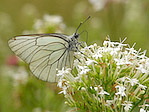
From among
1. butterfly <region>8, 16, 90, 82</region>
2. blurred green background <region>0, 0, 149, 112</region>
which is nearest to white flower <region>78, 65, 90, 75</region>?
butterfly <region>8, 16, 90, 82</region>

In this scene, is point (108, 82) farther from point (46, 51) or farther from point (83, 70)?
point (46, 51)

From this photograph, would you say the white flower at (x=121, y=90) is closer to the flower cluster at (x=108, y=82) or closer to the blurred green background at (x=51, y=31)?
the flower cluster at (x=108, y=82)

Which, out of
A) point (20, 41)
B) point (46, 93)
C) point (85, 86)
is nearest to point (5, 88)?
point (46, 93)

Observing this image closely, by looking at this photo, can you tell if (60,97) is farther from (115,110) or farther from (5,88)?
(115,110)

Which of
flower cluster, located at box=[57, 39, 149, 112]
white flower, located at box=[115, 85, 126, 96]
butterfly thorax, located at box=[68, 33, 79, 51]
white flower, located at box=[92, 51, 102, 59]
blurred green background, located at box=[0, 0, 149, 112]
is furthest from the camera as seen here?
blurred green background, located at box=[0, 0, 149, 112]

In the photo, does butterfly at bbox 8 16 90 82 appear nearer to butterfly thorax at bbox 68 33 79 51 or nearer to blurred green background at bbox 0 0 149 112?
butterfly thorax at bbox 68 33 79 51
